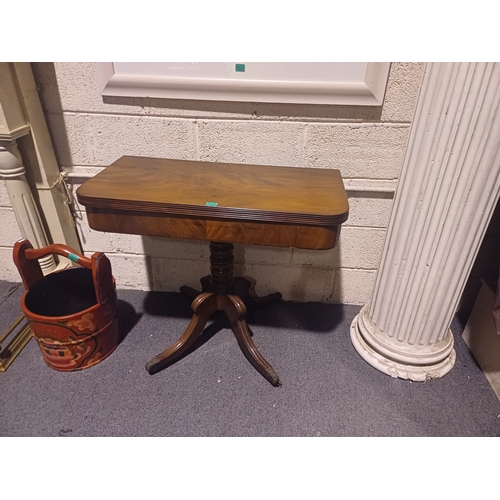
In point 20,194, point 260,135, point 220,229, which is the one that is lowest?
point 20,194

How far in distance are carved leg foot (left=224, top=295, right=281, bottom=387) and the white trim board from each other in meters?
0.77

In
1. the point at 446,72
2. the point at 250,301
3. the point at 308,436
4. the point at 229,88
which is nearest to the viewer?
the point at 446,72

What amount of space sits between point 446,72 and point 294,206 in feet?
1.77

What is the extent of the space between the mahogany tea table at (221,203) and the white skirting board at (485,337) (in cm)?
82

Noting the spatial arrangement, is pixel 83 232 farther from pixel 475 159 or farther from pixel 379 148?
pixel 475 159

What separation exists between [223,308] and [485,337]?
3.42 feet

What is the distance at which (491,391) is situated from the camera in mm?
1299

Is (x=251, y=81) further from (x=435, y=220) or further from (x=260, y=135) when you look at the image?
(x=435, y=220)

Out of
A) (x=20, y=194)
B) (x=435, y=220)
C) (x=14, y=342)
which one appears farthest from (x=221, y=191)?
(x=14, y=342)

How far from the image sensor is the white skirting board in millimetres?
1314

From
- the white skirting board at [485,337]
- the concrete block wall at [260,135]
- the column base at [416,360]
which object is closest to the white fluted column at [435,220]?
Result: the column base at [416,360]

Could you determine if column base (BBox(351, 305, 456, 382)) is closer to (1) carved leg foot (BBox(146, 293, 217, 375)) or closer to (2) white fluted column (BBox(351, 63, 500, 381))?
(2) white fluted column (BBox(351, 63, 500, 381))

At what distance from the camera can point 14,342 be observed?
1.42 metres
